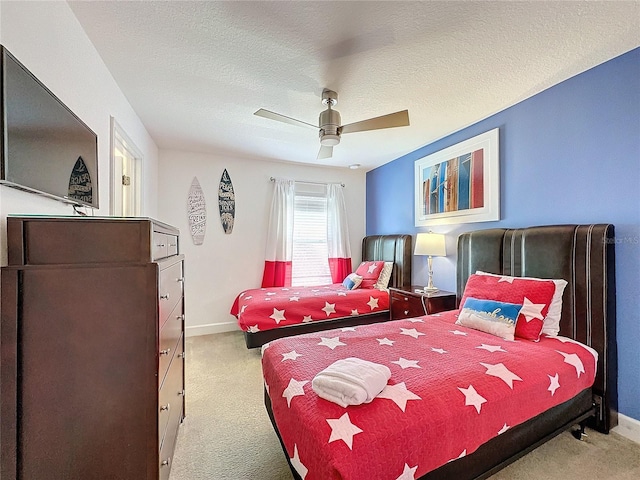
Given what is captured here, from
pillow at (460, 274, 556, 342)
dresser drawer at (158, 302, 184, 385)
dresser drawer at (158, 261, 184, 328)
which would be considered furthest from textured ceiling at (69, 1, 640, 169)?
dresser drawer at (158, 302, 184, 385)

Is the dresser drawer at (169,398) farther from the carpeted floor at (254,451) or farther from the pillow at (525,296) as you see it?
the pillow at (525,296)

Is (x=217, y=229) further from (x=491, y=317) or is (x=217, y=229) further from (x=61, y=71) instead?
(x=491, y=317)

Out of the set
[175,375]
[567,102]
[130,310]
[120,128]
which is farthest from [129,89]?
[567,102]

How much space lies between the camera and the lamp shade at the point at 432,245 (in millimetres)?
3279

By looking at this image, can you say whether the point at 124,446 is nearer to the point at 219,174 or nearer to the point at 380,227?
the point at 219,174

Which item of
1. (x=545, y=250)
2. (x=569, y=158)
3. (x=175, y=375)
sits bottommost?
(x=175, y=375)

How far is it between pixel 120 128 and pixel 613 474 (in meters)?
4.02

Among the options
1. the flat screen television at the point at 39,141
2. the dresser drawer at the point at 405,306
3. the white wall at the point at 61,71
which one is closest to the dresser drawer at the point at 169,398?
the white wall at the point at 61,71

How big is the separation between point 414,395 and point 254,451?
1179mm

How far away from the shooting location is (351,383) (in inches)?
48.6

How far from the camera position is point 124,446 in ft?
3.64

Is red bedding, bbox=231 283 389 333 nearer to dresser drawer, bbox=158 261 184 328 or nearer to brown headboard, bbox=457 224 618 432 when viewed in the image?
dresser drawer, bbox=158 261 184 328

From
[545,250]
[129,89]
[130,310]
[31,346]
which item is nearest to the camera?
[31,346]

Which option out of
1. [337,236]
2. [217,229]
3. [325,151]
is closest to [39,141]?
[325,151]
